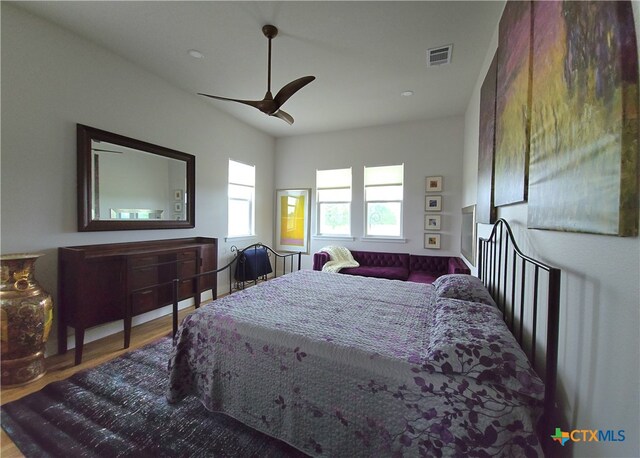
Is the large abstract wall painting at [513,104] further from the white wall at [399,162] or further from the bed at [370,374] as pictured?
the white wall at [399,162]

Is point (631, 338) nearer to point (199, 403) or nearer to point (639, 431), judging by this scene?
point (639, 431)

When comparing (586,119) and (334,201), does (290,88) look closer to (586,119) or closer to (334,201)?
(586,119)

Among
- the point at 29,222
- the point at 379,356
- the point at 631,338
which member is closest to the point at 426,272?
the point at 379,356

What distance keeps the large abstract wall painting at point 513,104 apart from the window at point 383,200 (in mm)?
2827

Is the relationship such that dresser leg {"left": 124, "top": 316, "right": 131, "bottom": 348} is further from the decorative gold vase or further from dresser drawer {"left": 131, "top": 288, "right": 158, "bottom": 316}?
the decorative gold vase

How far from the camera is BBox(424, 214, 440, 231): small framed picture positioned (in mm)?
4602

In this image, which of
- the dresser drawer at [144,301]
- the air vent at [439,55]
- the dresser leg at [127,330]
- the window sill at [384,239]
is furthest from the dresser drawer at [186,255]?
the air vent at [439,55]

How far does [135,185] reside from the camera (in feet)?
10.5

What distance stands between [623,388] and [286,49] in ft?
11.1

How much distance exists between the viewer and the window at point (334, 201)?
5367 millimetres

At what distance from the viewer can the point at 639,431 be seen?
0.68m

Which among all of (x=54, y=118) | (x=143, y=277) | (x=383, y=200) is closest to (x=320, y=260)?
(x=383, y=200)

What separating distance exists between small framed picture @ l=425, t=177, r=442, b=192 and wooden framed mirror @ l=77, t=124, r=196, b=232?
4.02 metres

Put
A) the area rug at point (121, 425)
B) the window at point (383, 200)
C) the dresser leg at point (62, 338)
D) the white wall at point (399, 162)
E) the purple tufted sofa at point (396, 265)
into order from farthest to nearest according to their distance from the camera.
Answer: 1. the window at point (383, 200)
2. the white wall at point (399, 162)
3. the purple tufted sofa at point (396, 265)
4. the dresser leg at point (62, 338)
5. the area rug at point (121, 425)
